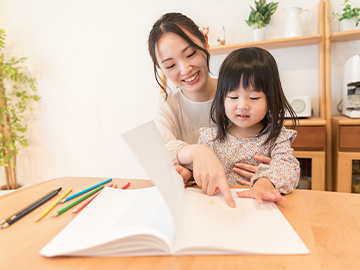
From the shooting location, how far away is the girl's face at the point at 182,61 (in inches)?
38.4

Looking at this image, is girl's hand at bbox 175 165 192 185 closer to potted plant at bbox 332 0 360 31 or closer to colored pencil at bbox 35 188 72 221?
colored pencil at bbox 35 188 72 221

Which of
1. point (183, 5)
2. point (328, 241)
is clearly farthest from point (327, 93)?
point (328, 241)

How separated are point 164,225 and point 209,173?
8.6 inches

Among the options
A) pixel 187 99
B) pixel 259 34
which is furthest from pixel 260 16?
pixel 187 99

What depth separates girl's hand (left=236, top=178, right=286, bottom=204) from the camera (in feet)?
1.85

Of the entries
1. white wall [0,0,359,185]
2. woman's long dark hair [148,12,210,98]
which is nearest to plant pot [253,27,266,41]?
white wall [0,0,359,185]

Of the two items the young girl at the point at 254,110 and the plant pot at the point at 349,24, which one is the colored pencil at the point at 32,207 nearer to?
the young girl at the point at 254,110

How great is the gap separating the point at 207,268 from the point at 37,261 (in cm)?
26

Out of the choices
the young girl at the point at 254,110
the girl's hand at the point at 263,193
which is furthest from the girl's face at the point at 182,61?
the girl's hand at the point at 263,193

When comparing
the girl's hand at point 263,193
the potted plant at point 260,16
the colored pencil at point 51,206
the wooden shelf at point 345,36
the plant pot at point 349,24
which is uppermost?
the potted plant at point 260,16

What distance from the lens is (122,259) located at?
0.41 metres

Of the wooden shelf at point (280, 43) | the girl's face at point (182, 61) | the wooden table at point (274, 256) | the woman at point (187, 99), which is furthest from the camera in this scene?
the wooden shelf at point (280, 43)

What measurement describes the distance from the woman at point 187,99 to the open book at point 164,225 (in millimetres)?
68

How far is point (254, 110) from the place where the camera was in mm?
792
